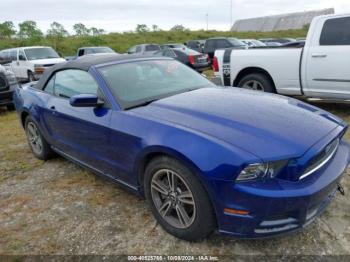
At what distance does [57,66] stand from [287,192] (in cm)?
341

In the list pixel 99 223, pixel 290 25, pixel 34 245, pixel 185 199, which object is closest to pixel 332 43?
pixel 185 199

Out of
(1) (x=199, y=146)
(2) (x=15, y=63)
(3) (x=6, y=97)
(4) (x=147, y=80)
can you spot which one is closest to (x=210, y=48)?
(2) (x=15, y=63)

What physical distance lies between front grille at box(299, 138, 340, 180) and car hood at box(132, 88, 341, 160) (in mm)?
105

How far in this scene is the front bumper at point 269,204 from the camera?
2225mm

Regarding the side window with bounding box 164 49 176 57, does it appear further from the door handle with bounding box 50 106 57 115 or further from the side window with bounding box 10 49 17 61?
the door handle with bounding box 50 106 57 115

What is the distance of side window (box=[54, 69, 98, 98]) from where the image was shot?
3.60 meters

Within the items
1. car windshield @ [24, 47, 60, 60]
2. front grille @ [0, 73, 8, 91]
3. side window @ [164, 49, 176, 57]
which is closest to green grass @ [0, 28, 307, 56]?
car windshield @ [24, 47, 60, 60]

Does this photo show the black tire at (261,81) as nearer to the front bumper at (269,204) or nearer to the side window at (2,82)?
the front bumper at (269,204)

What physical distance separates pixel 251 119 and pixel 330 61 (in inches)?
152

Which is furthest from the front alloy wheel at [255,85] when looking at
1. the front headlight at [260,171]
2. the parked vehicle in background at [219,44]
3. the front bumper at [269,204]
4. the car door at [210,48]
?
the car door at [210,48]

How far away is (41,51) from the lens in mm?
15195

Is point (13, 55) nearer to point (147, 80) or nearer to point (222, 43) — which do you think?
point (222, 43)

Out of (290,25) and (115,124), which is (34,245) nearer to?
(115,124)

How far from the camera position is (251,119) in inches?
106
